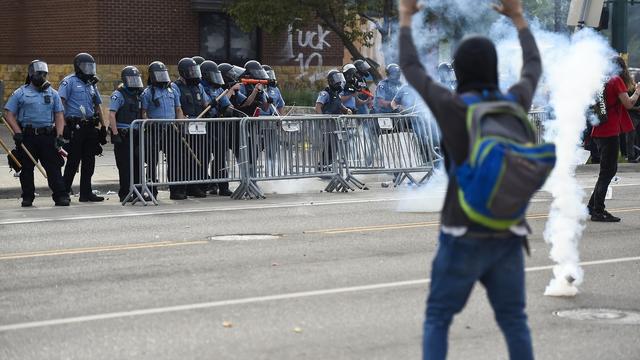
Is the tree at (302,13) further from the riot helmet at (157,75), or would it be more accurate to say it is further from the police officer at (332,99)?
the riot helmet at (157,75)

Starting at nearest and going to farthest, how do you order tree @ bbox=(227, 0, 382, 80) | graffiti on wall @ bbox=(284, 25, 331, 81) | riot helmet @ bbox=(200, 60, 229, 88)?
riot helmet @ bbox=(200, 60, 229, 88)
tree @ bbox=(227, 0, 382, 80)
graffiti on wall @ bbox=(284, 25, 331, 81)

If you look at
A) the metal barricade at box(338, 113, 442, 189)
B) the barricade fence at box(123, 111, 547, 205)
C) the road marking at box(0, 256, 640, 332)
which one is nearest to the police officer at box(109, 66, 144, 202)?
the barricade fence at box(123, 111, 547, 205)

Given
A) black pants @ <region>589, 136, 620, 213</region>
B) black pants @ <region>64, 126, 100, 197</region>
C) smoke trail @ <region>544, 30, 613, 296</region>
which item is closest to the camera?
smoke trail @ <region>544, 30, 613, 296</region>

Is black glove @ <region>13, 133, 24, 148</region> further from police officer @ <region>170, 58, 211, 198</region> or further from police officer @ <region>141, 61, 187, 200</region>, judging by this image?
police officer @ <region>170, 58, 211, 198</region>

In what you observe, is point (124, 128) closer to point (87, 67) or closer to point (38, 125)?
point (87, 67)

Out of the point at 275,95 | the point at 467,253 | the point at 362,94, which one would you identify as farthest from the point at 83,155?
the point at 467,253

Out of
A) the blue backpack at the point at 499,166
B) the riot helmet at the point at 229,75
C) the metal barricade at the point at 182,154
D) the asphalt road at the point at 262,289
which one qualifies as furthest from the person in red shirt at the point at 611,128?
the blue backpack at the point at 499,166

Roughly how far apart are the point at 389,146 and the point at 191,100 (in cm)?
317

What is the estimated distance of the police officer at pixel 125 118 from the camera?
1638 cm

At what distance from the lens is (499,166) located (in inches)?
211

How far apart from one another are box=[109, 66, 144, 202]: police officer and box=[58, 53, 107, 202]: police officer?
0.26m

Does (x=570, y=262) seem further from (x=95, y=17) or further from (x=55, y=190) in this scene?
(x=95, y=17)

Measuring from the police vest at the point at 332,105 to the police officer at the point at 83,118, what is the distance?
4.60 m

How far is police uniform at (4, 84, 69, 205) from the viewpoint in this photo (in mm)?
15570
